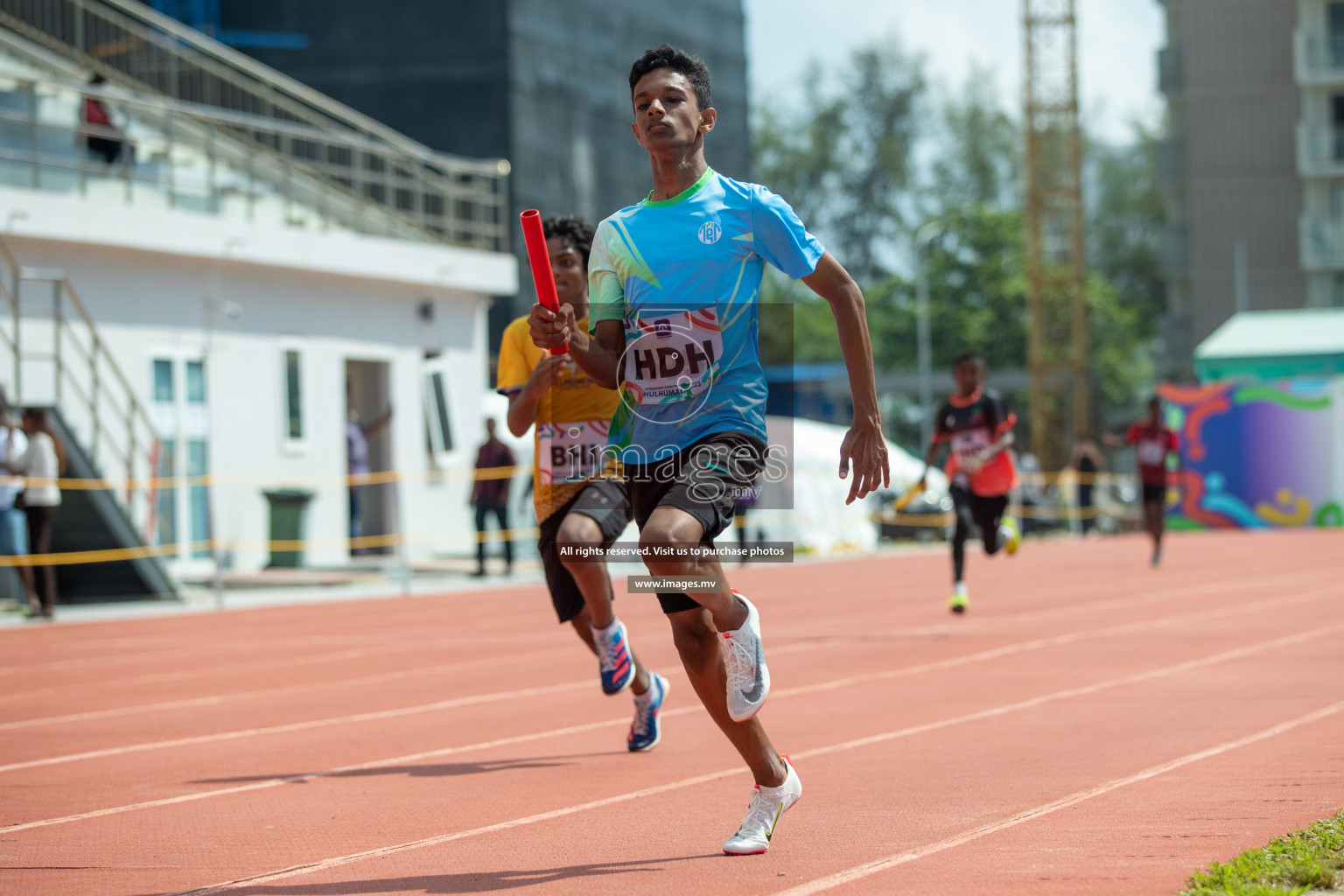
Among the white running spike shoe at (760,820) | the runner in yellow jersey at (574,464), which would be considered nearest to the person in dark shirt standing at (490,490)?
the runner in yellow jersey at (574,464)

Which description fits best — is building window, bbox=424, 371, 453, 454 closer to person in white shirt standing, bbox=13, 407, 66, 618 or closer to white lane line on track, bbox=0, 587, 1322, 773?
person in white shirt standing, bbox=13, 407, 66, 618

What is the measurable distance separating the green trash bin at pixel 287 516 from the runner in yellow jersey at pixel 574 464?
14421 mm

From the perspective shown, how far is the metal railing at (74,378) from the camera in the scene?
17656 millimetres

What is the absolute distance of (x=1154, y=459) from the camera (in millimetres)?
20828

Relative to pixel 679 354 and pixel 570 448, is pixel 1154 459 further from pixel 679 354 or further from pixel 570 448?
pixel 679 354

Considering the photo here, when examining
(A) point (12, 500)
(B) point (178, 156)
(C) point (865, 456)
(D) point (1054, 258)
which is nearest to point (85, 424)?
(A) point (12, 500)

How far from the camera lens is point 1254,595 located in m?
15.2

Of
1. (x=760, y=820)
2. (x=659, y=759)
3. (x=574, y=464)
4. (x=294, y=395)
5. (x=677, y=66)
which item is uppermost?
(x=677, y=66)

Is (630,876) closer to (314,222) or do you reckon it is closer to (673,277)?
(673,277)

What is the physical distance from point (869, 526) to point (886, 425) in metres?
36.3

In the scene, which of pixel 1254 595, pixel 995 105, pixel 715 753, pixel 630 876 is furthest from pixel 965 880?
pixel 995 105

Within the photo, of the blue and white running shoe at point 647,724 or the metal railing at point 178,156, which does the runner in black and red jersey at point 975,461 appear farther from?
the metal railing at point 178,156

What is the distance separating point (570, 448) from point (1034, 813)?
2.54 metres

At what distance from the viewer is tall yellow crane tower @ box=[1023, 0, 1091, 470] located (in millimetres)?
64312
